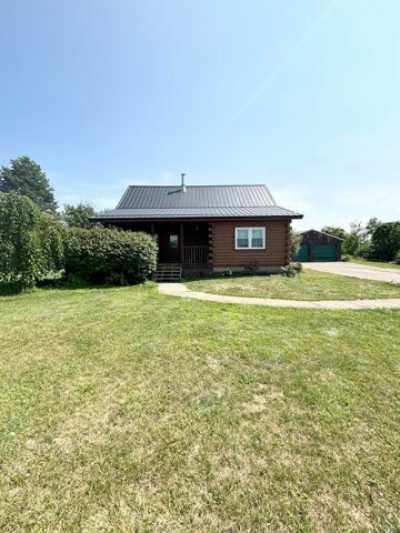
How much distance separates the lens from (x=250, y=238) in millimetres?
11711

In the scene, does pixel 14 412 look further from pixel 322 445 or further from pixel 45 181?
pixel 45 181

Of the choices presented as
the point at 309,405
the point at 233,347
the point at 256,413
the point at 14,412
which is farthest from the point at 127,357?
the point at 309,405

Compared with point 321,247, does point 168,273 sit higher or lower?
lower

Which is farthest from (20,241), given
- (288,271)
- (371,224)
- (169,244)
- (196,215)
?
(371,224)

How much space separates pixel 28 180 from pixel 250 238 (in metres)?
65.3

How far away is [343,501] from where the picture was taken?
5.08ft

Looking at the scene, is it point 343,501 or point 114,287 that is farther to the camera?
point 114,287

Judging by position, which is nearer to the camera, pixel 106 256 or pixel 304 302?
pixel 304 302

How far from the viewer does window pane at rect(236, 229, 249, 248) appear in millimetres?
11719

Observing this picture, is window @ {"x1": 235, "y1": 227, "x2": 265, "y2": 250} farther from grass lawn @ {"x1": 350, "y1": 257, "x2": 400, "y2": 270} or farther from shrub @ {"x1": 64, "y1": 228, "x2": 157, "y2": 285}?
grass lawn @ {"x1": 350, "y1": 257, "x2": 400, "y2": 270}

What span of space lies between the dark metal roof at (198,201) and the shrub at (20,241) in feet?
11.5

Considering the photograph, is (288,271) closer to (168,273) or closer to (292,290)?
(292,290)

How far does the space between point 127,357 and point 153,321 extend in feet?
4.91

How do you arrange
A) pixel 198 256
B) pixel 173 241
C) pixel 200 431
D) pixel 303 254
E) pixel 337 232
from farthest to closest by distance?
pixel 337 232 < pixel 303 254 < pixel 173 241 < pixel 198 256 < pixel 200 431
